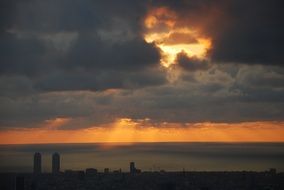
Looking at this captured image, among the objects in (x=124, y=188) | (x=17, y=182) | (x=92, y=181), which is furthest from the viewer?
(x=92, y=181)

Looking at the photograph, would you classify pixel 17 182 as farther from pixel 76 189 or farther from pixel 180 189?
pixel 180 189

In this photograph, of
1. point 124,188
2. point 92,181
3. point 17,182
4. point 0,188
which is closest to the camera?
point 0,188

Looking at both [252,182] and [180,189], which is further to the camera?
[252,182]

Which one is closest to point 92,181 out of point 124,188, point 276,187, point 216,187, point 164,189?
point 124,188

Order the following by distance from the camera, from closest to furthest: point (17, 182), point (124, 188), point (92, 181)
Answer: point (17, 182) < point (124, 188) < point (92, 181)

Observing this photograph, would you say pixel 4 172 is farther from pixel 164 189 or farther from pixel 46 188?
pixel 164 189

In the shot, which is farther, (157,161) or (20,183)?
(157,161)

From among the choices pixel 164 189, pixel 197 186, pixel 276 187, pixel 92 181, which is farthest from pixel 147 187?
pixel 276 187

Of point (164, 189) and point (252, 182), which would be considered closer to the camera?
point (164, 189)

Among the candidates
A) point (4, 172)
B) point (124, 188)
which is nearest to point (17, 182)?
point (4, 172)
